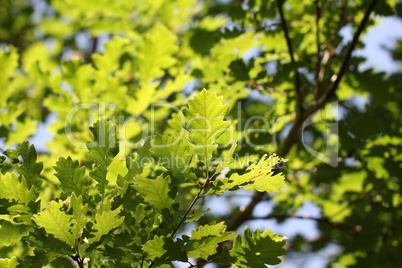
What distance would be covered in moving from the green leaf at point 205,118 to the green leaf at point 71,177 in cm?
33

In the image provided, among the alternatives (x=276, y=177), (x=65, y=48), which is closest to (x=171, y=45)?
(x=276, y=177)

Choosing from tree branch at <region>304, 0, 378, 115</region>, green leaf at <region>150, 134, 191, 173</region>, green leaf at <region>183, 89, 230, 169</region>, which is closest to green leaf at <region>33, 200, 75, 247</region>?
green leaf at <region>150, 134, 191, 173</region>

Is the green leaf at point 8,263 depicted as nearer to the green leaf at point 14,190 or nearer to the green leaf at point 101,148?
the green leaf at point 14,190

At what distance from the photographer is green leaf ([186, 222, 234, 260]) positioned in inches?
42.3

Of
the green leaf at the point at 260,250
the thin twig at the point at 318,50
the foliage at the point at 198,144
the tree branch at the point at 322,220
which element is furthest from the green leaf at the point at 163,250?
the thin twig at the point at 318,50

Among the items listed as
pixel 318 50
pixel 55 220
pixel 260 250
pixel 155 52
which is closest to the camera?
pixel 55 220

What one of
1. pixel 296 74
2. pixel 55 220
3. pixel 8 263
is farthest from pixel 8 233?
pixel 296 74

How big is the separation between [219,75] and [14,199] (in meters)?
1.12

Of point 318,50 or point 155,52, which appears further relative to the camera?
point 155,52

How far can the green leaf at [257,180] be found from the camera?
1041mm

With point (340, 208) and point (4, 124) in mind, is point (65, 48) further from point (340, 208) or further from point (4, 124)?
point (340, 208)

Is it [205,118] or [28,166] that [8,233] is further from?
[205,118]

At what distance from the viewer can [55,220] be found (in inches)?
39.0

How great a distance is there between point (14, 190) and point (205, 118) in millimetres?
528
